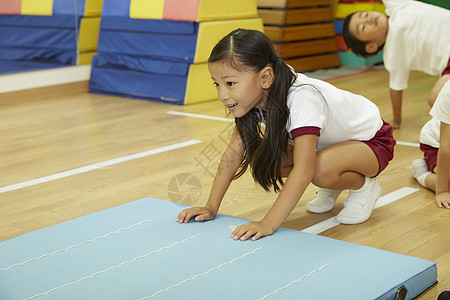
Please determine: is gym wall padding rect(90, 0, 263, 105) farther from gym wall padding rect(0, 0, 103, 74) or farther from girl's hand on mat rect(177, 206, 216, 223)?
girl's hand on mat rect(177, 206, 216, 223)

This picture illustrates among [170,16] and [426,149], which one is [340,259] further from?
[170,16]

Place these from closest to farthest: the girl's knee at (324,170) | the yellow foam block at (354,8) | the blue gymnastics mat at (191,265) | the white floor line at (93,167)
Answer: the blue gymnastics mat at (191,265) → the girl's knee at (324,170) → the white floor line at (93,167) → the yellow foam block at (354,8)

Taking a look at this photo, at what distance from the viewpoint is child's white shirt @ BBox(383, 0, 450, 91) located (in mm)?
2834

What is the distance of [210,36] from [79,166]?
1.47 metres

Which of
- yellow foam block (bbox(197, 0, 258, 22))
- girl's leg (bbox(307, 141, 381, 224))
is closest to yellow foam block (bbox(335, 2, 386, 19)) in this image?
yellow foam block (bbox(197, 0, 258, 22))

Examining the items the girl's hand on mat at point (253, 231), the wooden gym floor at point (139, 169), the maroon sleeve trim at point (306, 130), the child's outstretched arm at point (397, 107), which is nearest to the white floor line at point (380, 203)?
the wooden gym floor at point (139, 169)

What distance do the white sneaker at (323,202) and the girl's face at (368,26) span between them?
1.23m

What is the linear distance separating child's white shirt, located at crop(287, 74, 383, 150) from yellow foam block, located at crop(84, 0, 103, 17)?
288 centimetres

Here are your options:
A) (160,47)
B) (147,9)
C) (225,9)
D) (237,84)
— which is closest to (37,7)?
(147,9)

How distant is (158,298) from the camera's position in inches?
48.5

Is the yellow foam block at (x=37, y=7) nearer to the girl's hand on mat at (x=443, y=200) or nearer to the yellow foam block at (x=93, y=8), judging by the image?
the yellow foam block at (x=93, y=8)

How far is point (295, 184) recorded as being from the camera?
59.9 inches

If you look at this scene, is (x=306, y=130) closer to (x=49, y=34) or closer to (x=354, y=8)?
(x=49, y=34)

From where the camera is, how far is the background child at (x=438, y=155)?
1815 millimetres
